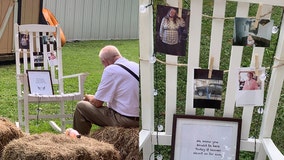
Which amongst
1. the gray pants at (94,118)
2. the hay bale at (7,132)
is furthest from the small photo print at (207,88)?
the hay bale at (7,132)

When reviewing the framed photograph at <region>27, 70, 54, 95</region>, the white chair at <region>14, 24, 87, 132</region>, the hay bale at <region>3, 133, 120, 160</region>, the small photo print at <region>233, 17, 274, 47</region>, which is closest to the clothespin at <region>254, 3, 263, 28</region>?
the small photo print at <region>233, 17, 274, 47</region>

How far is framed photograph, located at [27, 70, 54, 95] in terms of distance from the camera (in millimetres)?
2766

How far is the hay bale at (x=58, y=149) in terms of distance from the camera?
2094 mm

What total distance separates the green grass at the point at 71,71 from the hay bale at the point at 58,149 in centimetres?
43

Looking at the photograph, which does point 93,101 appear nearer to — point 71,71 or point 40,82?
point 71,71

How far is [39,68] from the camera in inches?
109

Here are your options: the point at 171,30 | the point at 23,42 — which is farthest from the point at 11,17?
the point at 171,30

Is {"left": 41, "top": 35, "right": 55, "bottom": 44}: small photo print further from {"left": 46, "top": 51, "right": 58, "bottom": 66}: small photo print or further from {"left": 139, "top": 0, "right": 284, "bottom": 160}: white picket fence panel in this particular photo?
{"left": 139, "top": 0, "right": 284, "bottom": 160}: white picket fence panel

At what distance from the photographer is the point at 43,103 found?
2.85 meters

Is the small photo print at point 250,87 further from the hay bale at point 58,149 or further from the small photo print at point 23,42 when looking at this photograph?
the small photo print at point 23,42

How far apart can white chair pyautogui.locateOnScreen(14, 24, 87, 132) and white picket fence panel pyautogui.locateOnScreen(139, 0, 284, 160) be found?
853mm

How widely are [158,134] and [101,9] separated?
0.75 meters

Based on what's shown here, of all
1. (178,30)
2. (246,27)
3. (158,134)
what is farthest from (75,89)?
(246,27)

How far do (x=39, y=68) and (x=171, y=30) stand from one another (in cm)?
127
